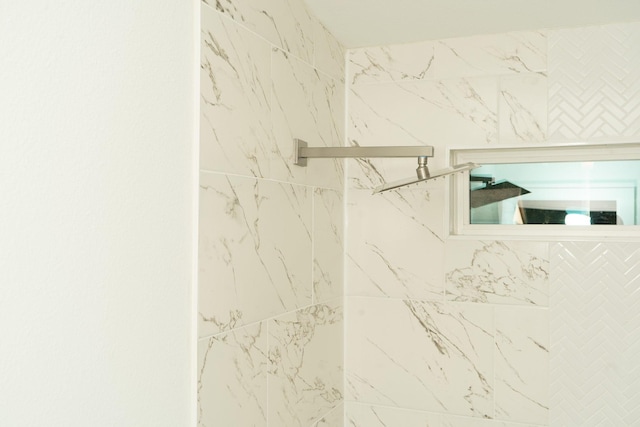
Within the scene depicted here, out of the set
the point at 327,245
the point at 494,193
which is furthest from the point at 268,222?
the point at 494,193

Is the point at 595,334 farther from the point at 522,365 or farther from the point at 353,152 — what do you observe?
the point at 353,152

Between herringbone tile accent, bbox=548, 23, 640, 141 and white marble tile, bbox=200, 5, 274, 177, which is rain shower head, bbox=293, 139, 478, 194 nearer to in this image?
white marble tile, bbox=200, 5, 274, 177

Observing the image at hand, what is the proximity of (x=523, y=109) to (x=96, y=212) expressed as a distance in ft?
4.91

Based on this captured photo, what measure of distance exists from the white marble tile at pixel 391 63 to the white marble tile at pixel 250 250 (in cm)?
60

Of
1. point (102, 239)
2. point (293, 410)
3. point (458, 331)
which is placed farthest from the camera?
point (458, 331)

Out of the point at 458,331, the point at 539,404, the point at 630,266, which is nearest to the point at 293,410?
the point at 458,331

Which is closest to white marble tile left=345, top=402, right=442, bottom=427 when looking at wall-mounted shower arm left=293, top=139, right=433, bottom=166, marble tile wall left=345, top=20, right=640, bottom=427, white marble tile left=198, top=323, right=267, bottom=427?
marble tile wall left=345, top=20, right=640, bottom=427

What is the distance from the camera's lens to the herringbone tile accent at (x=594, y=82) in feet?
6.13

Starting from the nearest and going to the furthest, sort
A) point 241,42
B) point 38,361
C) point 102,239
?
point 38,361, point 102,239, point 241,42

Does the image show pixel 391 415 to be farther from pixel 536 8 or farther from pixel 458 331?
pixel 536 8

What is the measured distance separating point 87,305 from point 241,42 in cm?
76

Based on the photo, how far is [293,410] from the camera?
1.71 meters

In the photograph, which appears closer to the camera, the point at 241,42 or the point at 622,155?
the point at 241,42

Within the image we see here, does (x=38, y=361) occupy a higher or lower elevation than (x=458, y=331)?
higher
